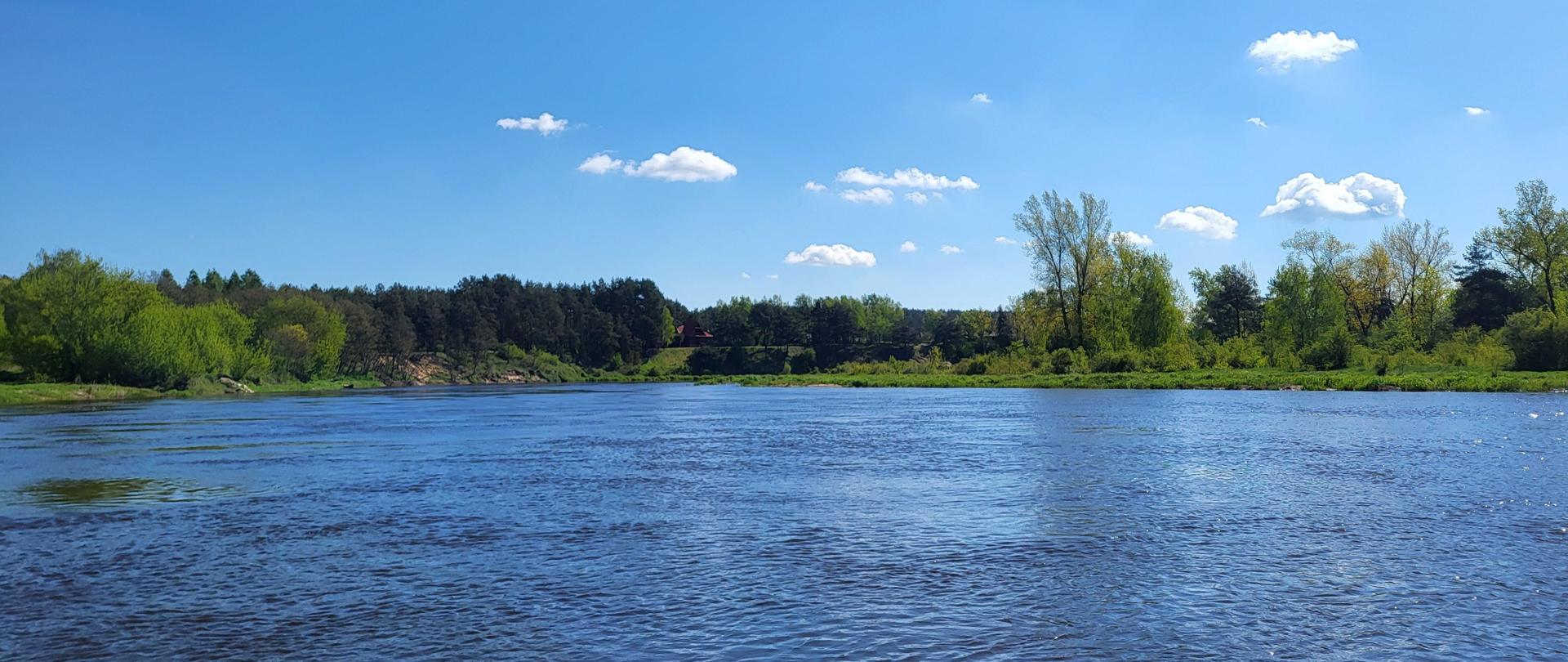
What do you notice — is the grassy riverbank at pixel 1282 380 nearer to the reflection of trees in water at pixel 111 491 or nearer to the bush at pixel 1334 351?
the bush at pixel 1334 351

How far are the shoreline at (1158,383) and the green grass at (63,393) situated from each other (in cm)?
6

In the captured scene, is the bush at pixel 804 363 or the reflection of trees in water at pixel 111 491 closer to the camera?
the reflection of trees in water at pixel 111 491

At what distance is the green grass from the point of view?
73.8m

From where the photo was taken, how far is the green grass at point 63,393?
242ft

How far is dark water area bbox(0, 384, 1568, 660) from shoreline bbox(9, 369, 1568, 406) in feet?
103

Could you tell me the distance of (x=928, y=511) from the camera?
17.1m

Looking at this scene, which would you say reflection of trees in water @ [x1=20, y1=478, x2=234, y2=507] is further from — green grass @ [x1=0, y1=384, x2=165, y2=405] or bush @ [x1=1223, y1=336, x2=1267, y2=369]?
bush @ [x1=1223, y1=336, x2=1267, y2=369]

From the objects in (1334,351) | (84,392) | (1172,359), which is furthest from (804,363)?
(84,392)

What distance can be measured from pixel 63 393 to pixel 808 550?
288 ft

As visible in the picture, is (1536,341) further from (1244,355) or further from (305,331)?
(305,331)

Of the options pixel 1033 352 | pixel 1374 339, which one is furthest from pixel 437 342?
pixel 1374 339

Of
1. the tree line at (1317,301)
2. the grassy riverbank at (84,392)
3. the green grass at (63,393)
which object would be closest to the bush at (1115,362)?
the tree line at (1317,301)

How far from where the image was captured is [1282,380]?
219 ft

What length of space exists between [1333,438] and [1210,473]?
10.7 m
